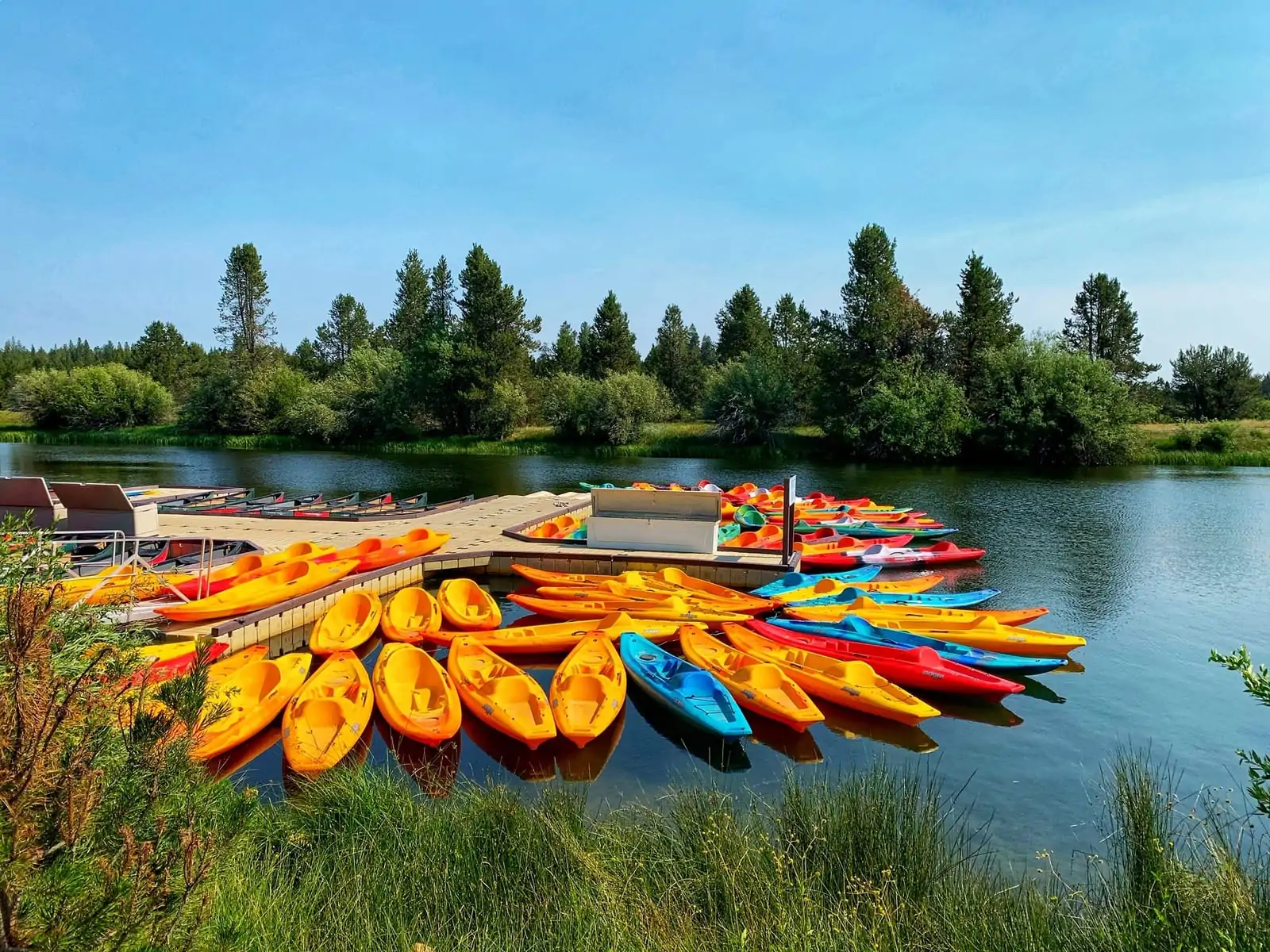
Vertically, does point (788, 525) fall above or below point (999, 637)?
above

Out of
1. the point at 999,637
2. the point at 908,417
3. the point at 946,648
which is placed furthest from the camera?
the point at 908,417

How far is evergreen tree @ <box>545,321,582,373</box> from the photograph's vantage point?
266 ft

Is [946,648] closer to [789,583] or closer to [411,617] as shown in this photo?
[789,583]

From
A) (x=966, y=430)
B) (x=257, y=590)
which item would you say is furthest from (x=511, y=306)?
(x=257, y=590)

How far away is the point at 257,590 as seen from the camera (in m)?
11.8

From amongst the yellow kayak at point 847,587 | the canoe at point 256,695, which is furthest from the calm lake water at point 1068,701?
the yellow kayak at point 847,587

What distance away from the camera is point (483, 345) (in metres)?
62.0

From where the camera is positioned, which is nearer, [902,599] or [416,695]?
[416,695]

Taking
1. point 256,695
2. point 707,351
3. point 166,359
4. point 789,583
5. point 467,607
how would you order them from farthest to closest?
point 707,351 < point 166,359 < point 789,583 < point 467,607 < point 256,695

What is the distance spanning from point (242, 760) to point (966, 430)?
47045 mm

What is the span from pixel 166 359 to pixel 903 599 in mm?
100868

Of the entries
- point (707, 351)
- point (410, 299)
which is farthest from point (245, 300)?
point (707, 351)

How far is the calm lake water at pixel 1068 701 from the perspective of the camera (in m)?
8.04

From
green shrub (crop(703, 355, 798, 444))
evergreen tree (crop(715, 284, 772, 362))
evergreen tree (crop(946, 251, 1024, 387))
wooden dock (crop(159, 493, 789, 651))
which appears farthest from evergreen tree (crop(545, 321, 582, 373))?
wooden dock (crop(159, 493, 789, 651))
